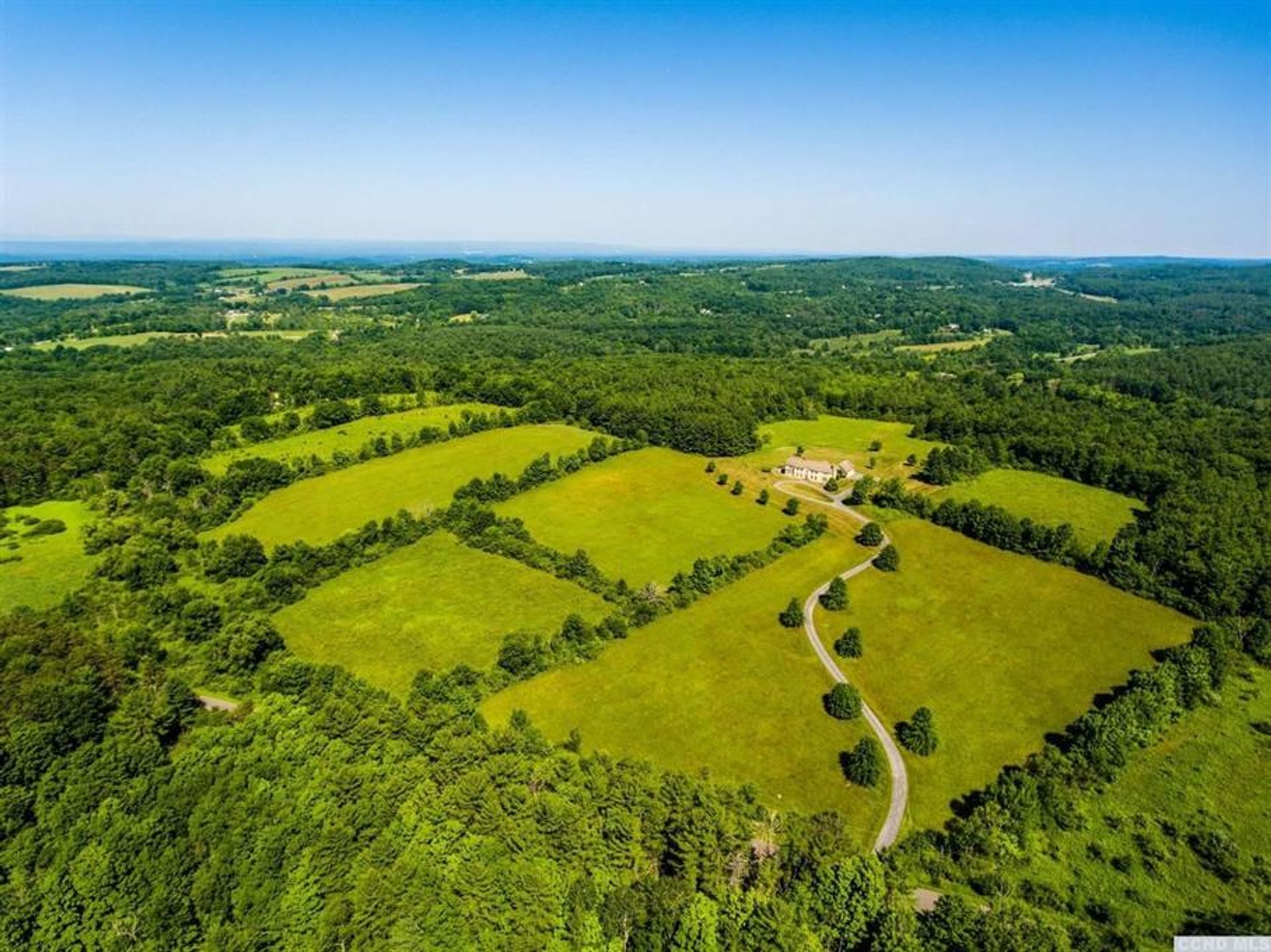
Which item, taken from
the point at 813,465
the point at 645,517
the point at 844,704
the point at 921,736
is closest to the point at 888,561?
the point at 844,704

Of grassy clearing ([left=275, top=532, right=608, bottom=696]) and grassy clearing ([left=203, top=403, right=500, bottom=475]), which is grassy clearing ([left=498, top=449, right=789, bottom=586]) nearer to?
grassy clearing ([left=275, top=532, right=608, bottom=696])

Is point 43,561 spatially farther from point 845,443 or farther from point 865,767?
point 845,443

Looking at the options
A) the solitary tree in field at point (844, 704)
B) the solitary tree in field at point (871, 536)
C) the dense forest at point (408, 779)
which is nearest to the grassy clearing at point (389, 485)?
the dense forest at point (408, 779)

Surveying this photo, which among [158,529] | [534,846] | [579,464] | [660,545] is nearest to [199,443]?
[158,529]

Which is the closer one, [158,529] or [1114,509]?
[158,529]

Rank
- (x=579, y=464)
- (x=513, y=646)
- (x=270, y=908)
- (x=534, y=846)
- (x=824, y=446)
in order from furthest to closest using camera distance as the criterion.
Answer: (x=824, y=446) < (x=579, y=464) < (x=513, y=646) < (x=534, y=846) < (x=270, y=908)

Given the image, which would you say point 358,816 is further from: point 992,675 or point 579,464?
point 579,464

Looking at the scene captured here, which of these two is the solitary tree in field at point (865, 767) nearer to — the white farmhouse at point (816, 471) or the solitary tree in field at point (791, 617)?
the solitary tree in field at point (791, 617)

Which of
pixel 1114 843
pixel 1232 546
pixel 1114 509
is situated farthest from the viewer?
pixel 1114 509
